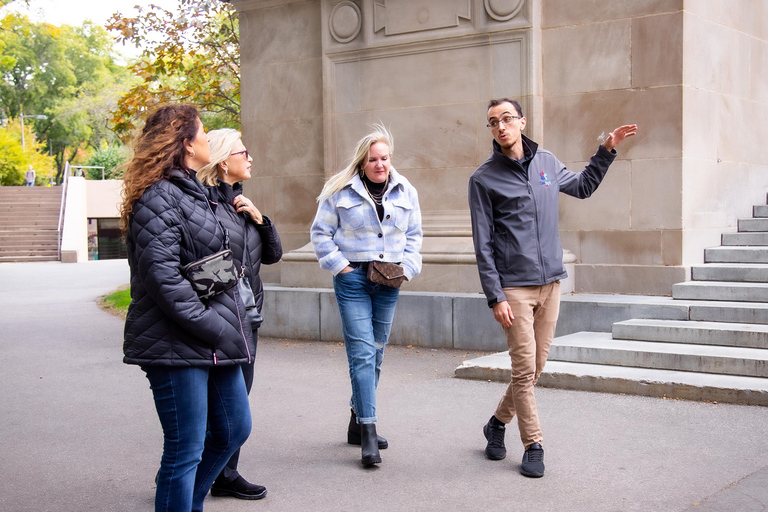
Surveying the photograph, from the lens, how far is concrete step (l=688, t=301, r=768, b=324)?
7.41 meters

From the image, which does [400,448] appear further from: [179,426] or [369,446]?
[179,426]

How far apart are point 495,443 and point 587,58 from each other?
5.56 meters

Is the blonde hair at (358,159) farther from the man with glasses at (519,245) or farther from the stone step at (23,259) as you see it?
the stone step at (23,259)

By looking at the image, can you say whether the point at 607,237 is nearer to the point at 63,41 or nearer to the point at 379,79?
the point at 379,79

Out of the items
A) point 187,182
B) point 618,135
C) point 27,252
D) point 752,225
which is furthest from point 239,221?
point 27,252

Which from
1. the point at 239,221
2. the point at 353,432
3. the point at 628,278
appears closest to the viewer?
the point at 239,221

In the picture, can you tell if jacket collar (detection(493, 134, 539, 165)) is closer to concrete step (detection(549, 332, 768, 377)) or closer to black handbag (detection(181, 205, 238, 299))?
black handbag (detection(181, 205, 238, 299))

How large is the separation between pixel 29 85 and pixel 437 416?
2838 inches

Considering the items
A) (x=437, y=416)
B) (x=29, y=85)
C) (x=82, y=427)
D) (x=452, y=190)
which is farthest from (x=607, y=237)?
(x=29, y=85)

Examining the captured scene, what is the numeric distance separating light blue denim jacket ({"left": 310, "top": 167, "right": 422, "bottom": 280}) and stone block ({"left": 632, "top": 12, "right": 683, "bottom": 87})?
4712 mm

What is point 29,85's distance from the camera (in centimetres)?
7000

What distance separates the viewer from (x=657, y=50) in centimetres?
877

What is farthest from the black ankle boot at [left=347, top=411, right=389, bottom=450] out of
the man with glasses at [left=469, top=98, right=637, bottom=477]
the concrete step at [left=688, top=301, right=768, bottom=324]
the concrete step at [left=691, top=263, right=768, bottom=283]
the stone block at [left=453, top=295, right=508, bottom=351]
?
the concrete step at [left=691, top=263, right=768, bottom=283]

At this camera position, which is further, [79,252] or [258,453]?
[79,252]
